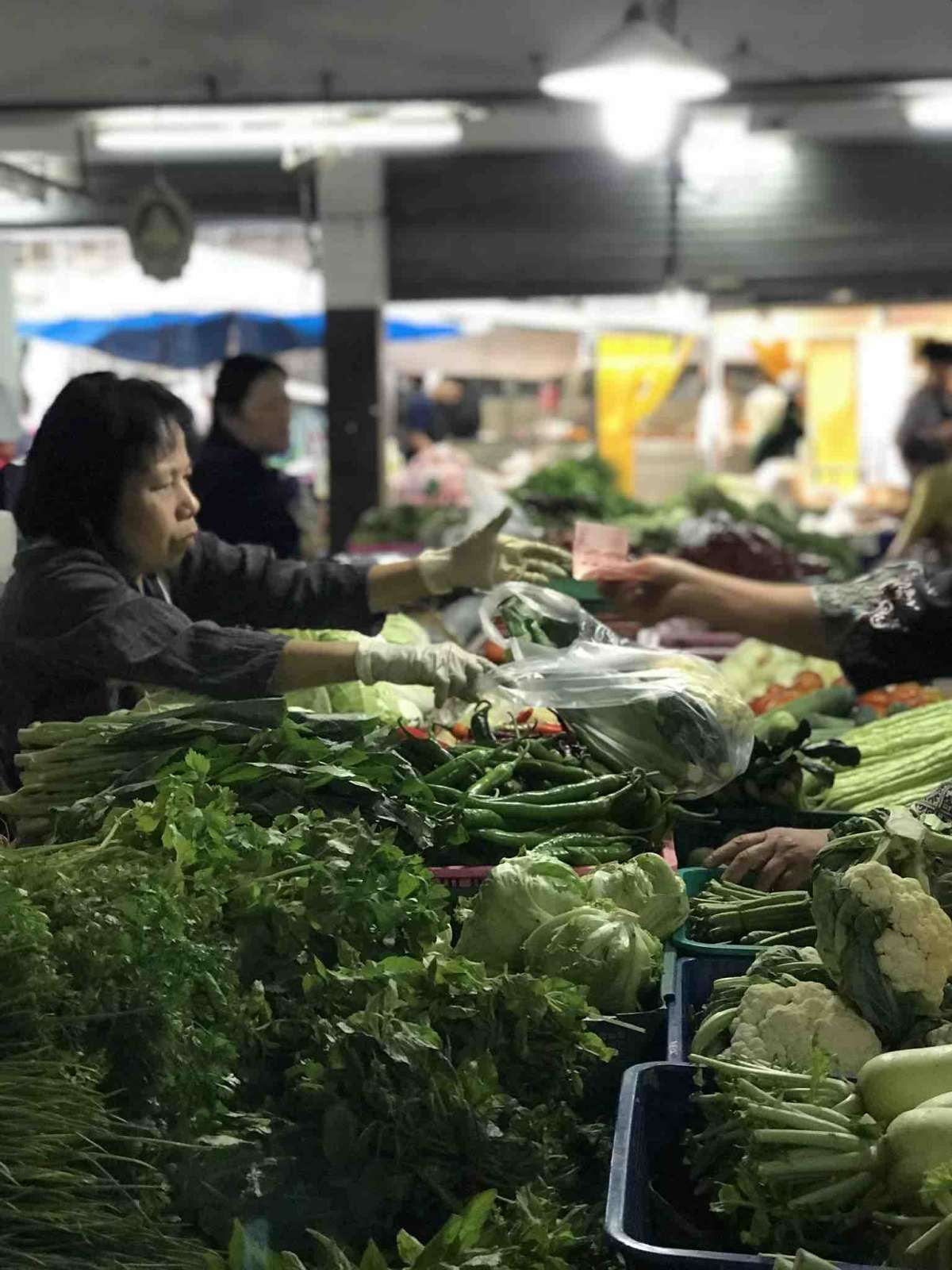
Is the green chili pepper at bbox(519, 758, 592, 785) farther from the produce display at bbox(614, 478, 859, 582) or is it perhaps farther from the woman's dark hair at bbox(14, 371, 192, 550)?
the produce display at bbox(614, 478, 859, 582)

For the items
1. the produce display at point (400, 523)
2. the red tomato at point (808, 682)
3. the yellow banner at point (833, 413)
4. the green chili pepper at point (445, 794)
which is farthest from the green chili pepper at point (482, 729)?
the yellow banner at point (833, 413)

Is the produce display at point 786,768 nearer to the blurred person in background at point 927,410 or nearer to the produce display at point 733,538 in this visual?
the produce display at point 733,538

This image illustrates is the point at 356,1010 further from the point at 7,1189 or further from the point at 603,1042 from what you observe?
the point at 7,1189

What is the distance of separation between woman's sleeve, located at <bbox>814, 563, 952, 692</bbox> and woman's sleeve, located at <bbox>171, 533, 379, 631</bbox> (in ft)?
4.09

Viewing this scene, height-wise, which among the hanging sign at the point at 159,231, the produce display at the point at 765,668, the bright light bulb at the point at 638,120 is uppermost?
the bright light bulb at the point at 638,120

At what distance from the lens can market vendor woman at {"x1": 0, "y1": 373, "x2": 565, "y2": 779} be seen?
3.35 meters

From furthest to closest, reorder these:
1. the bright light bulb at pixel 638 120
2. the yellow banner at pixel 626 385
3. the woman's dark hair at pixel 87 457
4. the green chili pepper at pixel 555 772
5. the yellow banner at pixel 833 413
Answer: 1. the yellow banner at pixel 626 385
2. the yellow banner at pixel 833 413
3. the bright light bulb at pixel 638 120
4. the woman's dark hair at pixel 87 457
5. the green chili pepper at pixel 555 772

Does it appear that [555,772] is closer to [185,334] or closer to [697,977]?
[697,977]

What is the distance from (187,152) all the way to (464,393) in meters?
8.39

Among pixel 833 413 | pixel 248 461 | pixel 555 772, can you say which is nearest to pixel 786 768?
pixel 555 772

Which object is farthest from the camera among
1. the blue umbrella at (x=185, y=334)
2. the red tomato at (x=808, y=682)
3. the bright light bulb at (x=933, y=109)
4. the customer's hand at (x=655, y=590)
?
the blue umbrella at (x=185, y=334)

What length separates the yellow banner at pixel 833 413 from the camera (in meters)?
15.2

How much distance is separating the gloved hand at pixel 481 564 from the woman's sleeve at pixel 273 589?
0.72ft

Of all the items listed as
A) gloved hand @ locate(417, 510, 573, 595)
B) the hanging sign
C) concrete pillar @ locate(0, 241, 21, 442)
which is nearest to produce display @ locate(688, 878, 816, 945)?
gloved hand @ locate(417, 510, 573, 595)
